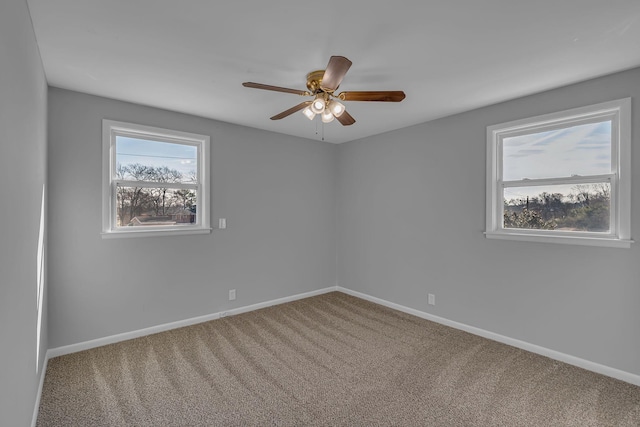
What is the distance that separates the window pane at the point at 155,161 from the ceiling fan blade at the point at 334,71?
220cm

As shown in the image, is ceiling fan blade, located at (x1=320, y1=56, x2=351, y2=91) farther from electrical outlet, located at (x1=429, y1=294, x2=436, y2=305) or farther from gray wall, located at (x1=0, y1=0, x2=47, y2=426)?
electrical outlet, located at (x1=429, y1=294, x2=436, y2=305)

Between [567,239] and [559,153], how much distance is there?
31.3 inches

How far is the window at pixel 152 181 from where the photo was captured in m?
A: 3.06

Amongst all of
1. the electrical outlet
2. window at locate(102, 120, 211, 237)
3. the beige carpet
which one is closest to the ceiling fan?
window at locate(102, 120, 211, 237)

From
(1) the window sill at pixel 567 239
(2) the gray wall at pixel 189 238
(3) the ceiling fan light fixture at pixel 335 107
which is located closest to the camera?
(3) the ceiling fan light fixture at pixel 335 107

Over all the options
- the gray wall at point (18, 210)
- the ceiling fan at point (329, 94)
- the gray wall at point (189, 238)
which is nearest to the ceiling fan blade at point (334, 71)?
the ceiling fan at point (329, 94)

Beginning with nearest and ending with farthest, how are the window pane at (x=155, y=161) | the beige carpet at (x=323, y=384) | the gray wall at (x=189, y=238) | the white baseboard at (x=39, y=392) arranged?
the white baseboard at (x=39, y=392) < the beige carpet at (x=323, y=384) < the gray wall at (x=189, y=238) < the window pane at (x=155, y=161)

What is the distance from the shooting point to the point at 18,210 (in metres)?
1.48

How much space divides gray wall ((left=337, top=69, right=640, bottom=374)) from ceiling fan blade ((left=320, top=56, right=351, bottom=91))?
2.08 m

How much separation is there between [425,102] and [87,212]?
11.4ft

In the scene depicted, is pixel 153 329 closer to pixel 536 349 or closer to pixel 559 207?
pixel 536 349

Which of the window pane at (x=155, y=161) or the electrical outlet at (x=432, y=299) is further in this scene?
the electrical outlet at (x=432, y=299)

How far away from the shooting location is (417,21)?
1.79 meters

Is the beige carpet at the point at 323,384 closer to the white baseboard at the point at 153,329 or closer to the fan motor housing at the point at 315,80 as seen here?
the white baseboard at the point at 153,329
